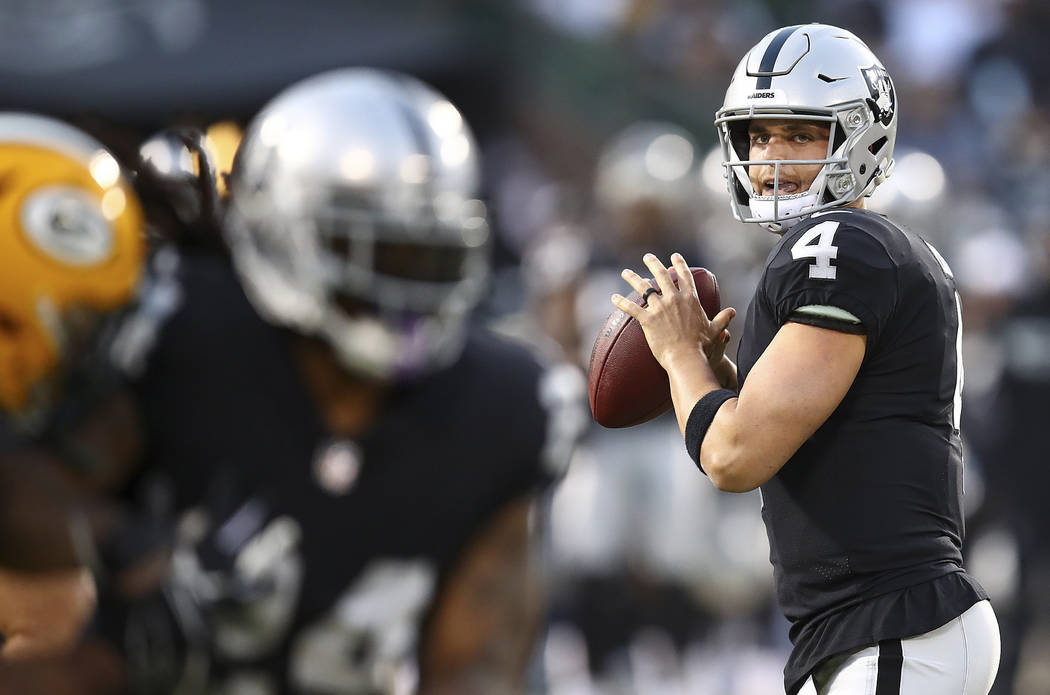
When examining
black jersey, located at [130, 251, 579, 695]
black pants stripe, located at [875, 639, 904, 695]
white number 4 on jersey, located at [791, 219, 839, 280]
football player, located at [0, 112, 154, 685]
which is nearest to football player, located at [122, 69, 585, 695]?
black jersey, located at [130, 251, 579, 695]

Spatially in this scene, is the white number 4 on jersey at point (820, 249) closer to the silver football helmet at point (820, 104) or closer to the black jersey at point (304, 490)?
the silver football helmet at point (820, 104)

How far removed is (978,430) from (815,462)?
4438 millimetres

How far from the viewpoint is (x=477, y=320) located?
792 centimetres

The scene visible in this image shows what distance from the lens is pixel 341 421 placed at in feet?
10.8

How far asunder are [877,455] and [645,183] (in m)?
4.42

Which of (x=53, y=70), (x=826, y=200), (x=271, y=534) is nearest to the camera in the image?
(x=826, y=200)

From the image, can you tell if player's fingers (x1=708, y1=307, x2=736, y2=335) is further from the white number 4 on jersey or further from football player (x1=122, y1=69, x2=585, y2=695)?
football player (x1=122, y1=69, x2=585, y2=695)

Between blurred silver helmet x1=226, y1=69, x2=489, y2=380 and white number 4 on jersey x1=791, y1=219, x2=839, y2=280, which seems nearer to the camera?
white number 4 on jersey x1=791, y1=219, x2=839, y2=280

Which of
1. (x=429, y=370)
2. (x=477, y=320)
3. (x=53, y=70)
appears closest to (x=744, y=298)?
(x=477, y=320)

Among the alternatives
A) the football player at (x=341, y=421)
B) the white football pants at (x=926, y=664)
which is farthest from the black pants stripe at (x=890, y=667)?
the football player at (x=341, y=421)

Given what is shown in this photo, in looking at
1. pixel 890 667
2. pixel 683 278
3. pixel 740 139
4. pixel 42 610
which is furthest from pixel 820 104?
pixel 42 610

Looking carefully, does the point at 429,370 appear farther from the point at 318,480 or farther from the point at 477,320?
the point at 477,320

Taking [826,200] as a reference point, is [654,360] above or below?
below

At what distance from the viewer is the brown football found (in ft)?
8.37
